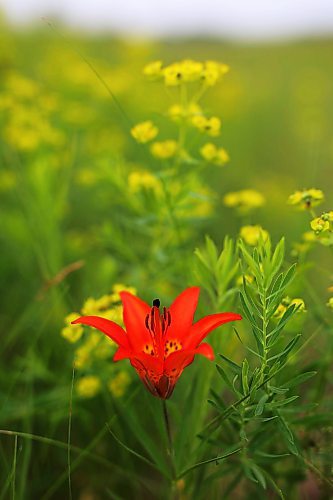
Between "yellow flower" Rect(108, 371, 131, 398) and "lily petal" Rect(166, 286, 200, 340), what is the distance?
48cm

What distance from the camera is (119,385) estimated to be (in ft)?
5.36

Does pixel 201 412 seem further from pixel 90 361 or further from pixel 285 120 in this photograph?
pixel 285 120

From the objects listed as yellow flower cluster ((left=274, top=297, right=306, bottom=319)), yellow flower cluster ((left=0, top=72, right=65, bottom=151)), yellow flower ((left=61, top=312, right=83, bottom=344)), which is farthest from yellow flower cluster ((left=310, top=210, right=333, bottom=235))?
yellow flower cluster ((left=0, top=72, right=65, bottom=151))

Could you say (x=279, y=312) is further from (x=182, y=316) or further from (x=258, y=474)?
(x=258, y=474)

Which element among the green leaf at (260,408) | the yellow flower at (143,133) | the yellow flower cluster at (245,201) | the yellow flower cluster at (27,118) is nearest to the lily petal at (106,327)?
the green leaf at (260,408)

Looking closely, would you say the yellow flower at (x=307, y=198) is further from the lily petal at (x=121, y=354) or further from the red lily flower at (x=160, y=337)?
the lily petal at (x=121, y=354)

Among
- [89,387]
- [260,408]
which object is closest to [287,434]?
[260,408]

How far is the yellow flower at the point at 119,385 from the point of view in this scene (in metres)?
1.63

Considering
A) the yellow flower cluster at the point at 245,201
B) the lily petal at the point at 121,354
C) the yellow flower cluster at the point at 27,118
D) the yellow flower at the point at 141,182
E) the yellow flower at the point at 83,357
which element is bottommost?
the lily petal at the point at 121,354

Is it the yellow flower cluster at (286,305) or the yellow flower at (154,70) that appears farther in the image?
the yellow flower at (154,70)

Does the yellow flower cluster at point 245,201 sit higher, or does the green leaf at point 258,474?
the yellow flower cluster at point 245,201

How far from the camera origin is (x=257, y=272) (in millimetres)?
1139

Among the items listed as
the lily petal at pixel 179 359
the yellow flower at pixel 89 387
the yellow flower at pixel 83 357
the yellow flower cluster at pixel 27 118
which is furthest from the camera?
the yellow flower cluster at pixel 27 118

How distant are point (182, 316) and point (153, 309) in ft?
0.36
